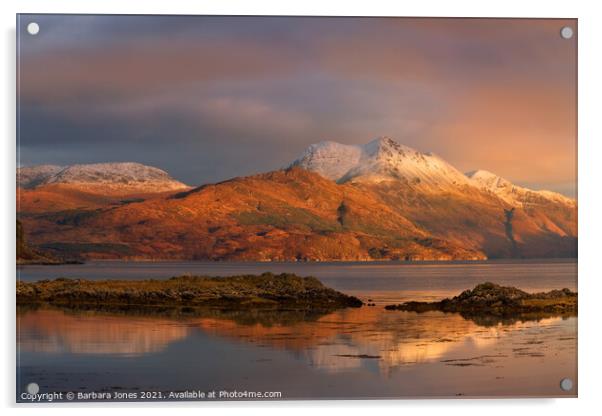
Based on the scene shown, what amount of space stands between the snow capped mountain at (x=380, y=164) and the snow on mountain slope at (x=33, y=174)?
2.64m

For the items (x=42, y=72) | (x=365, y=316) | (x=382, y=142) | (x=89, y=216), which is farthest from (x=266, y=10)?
(x=365, y=316)

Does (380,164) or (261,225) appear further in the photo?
(261,225)

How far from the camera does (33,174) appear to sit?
26.7ft

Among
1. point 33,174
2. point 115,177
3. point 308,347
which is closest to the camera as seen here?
point 33,174

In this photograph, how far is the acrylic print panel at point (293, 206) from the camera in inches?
323

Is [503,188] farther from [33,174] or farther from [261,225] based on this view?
[33,174]

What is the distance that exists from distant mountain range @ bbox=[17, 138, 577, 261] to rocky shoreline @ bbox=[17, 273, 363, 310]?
0.33 m

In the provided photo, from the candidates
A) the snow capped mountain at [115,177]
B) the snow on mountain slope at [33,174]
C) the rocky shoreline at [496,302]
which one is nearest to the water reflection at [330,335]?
the rocky shoreline at [496,302]

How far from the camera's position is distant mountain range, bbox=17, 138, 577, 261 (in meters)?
8.65

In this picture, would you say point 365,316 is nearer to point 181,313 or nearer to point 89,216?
point 181,313

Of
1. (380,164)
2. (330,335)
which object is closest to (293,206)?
(380,164)

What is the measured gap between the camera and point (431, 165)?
8.91m

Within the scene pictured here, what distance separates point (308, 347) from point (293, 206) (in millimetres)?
1657

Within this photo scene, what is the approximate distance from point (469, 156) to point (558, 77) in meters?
1.26
